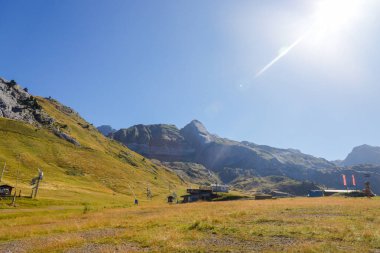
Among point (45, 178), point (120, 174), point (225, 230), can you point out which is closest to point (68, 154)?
point (120, 174)

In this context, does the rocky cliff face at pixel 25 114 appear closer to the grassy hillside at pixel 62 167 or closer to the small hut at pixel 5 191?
the grassy hillside at pixel 62 167

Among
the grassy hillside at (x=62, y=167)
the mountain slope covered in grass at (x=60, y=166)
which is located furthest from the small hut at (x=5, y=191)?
the grassy hillside at (x=62, y=167)

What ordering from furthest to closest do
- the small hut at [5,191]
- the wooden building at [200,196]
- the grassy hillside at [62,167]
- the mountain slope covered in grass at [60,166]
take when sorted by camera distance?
the wooden building at [200,196], the grassy hillside at [62,167], the mountain slope covered in grass at [60,166], the small hut at [5,191]

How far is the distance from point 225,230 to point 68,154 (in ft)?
470

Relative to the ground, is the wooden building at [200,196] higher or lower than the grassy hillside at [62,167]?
lower

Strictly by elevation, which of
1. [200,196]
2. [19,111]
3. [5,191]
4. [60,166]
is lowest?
[5,191]

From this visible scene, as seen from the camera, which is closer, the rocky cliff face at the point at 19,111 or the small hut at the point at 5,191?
the small hut at the point at 5,191

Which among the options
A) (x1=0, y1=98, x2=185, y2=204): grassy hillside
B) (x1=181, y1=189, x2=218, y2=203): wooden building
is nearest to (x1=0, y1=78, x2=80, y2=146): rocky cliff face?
(x1=0, y1=98, x2=185, y2=204): grassy hillside

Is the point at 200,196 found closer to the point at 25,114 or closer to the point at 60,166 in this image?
the point at 60,166

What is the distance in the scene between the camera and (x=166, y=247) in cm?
1756

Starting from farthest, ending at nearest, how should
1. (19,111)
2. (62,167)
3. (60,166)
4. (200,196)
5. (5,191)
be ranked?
(19,111)
(60,166)
(62,167)
(200,196)
(5,191)

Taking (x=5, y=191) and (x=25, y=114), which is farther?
(x=25, y=114)

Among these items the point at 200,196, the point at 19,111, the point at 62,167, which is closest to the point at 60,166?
the point at 62,167

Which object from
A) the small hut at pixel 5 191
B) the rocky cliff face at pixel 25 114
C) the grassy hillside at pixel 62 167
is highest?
the rocky cliff face at pixel 25 114
